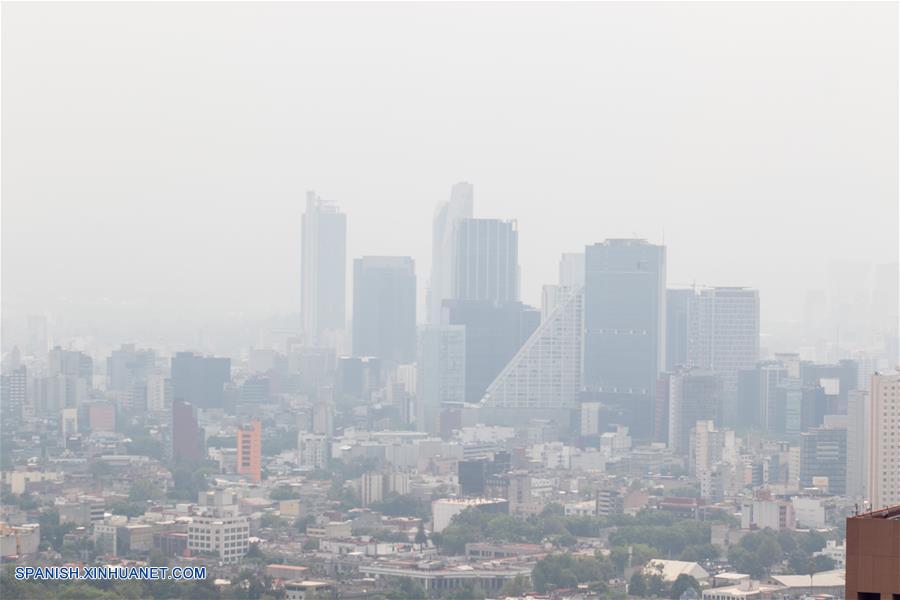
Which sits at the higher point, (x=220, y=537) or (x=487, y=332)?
(x=487, y=332)

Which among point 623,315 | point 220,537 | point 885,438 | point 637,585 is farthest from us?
point 623,315

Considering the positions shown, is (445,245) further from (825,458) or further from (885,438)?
(885,438)

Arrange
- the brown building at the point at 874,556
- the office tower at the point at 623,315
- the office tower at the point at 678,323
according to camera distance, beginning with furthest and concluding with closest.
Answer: the office tower at the point at 678,323 < the office tower at the point at 623,315 < the brown building at the point at 874,556

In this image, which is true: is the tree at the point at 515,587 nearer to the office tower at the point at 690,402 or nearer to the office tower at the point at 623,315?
the office tower at the point at 690,402

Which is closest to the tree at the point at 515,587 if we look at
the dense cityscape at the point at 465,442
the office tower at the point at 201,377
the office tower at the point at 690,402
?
the dense cityscape at the point at 465,442

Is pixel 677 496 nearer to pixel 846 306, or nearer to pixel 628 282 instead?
pixel 846 306

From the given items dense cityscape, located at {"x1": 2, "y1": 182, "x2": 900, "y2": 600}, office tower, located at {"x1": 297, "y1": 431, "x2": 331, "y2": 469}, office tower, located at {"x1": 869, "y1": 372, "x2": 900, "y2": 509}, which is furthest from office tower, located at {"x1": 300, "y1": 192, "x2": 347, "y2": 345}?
office tower, located at {"x1": 869, "y1": 372, "x2": 900, "y2": 509}

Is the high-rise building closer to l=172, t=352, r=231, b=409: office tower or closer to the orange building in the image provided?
l=172, t=352, r=231, b=409: office tower

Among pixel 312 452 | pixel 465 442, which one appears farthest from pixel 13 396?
pixel 465 442
